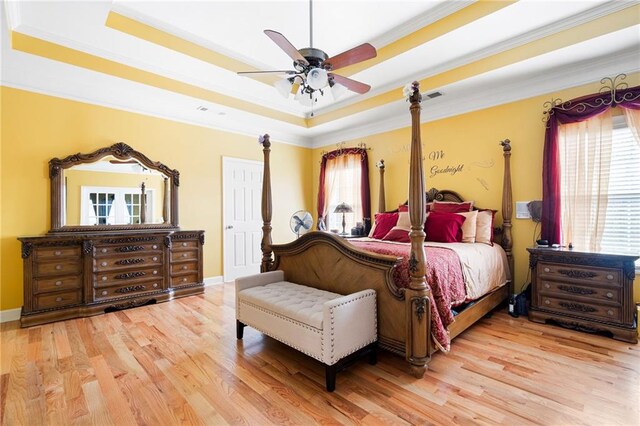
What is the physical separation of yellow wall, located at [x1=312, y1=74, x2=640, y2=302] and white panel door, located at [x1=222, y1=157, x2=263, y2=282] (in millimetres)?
2573

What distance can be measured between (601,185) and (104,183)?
5.81m

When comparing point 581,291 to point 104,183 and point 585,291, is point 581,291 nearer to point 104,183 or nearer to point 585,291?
point 585,291

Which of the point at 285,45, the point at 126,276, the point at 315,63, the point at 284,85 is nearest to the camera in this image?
the point at 285,45

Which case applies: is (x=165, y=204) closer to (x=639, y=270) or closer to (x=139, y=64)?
(x=139, y=64)

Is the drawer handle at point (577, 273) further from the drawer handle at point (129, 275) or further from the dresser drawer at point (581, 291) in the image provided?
the drawer handle at point (129, 275)

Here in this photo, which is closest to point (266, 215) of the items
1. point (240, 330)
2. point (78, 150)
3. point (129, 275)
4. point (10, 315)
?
point (240, 330)

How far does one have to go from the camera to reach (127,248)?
12.3 feet

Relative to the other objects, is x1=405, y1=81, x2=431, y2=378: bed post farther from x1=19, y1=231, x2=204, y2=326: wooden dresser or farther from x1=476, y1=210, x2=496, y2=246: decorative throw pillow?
x1=19, y1=231, x2=204, y2=326: wooden dresser

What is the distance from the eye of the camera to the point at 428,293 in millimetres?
2115

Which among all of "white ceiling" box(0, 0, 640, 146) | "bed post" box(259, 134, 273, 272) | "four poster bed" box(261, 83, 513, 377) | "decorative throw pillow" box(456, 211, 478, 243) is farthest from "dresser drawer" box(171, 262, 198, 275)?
"decorative throw pillow" box(456, 211, 478, 243)

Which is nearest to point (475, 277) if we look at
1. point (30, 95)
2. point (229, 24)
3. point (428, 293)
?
point (428, 293)

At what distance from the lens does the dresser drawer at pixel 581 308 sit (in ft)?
8.71

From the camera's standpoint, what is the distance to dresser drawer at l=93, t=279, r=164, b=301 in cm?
356

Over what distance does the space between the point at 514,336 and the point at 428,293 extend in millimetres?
1344
